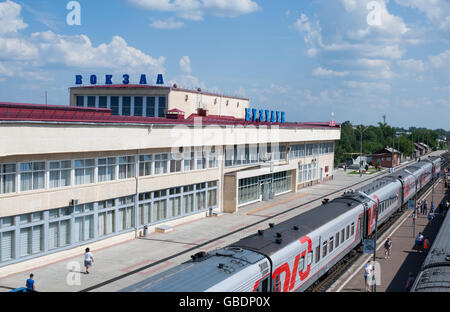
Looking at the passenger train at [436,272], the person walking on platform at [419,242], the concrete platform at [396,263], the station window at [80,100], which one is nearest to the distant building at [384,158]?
the concrete platform at [396,263]

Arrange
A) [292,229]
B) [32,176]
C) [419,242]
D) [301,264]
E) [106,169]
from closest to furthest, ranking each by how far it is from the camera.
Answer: [301,264] < [292,229] < [32,176] < [106,169] < [419,242]

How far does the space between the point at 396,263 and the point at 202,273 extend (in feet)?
57.1

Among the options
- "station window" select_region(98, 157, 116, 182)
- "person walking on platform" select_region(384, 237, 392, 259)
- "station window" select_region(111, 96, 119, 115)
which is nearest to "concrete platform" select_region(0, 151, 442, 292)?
"station window" select_region(98, 157, 116, 182)

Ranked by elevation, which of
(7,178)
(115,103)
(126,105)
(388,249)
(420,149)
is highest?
(115,103)

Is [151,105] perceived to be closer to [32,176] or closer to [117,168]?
[117,168]

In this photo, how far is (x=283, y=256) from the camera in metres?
15.6

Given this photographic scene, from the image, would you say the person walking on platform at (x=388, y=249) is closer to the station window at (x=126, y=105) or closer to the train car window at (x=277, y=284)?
the train car window at (x=277, y=284)

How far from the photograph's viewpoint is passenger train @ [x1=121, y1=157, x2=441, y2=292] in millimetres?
12041

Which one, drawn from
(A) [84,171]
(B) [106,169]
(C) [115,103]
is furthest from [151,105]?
(A) [84,171]

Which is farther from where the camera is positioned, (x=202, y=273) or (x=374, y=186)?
(x=374, y=186)

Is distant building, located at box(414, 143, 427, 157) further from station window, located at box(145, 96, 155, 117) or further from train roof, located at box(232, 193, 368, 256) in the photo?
train roof, located at box(232, 193, 368, 256)

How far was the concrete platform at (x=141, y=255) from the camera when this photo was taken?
2070 cm
